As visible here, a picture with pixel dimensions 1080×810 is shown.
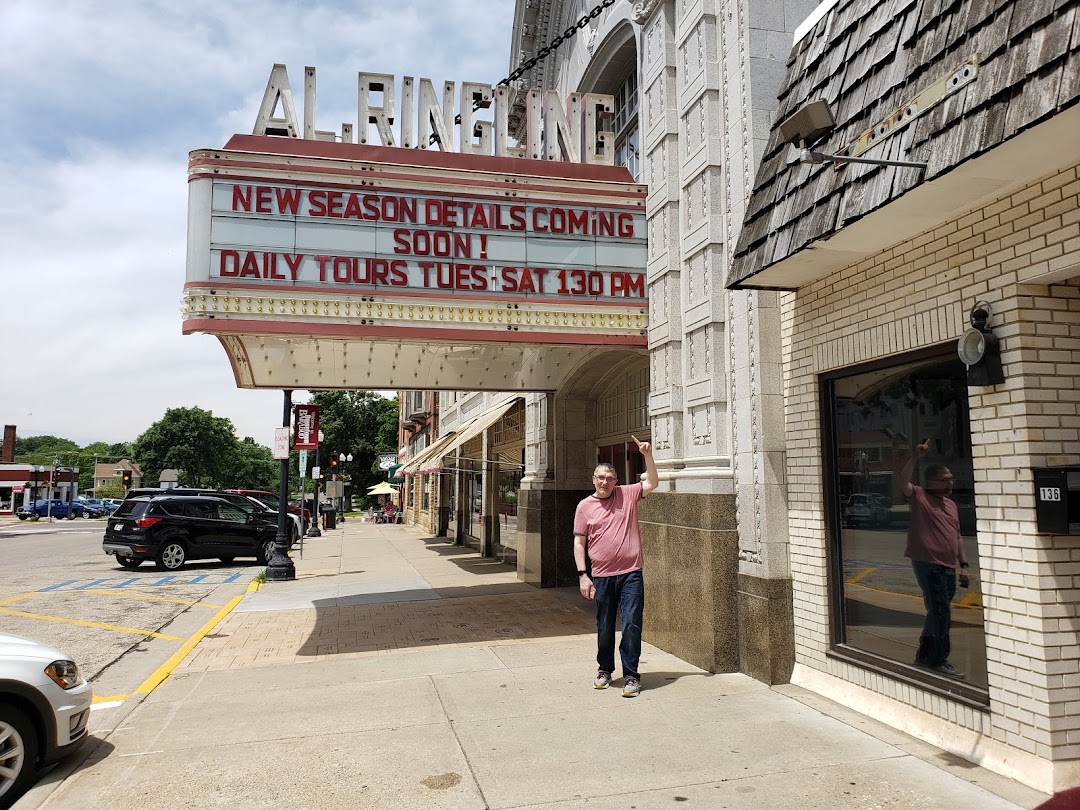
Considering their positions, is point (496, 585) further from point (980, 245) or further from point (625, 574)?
point (980, 245)

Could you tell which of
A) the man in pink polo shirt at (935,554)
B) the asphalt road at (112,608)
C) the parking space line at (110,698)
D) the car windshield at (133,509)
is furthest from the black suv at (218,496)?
the man in pink polo shirt at (935,554)

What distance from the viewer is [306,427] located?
19.3 m

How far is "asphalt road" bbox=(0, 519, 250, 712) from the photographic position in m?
8.60

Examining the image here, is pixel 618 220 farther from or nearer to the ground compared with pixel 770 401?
farther from the ground

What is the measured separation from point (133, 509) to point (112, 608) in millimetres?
6426

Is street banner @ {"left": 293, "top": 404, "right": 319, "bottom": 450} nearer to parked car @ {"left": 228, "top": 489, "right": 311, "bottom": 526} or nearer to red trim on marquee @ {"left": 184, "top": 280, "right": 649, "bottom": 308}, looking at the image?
parked car @ {"left": 228, "top": 489, "right": 311, "bottom": 526}

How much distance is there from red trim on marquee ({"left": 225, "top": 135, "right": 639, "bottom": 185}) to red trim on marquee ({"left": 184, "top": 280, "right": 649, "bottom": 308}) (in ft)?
4.65

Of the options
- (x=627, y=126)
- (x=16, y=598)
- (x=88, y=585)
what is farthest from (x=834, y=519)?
(x=88, y=585)

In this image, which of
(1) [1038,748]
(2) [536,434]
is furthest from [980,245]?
(2) [536,434]

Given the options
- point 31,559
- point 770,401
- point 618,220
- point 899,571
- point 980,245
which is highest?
point 618,220

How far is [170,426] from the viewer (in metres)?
86.8

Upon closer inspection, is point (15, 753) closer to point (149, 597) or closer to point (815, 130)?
point (815, 130)

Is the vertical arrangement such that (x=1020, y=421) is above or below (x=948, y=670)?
above

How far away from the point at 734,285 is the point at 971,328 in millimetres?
1976
